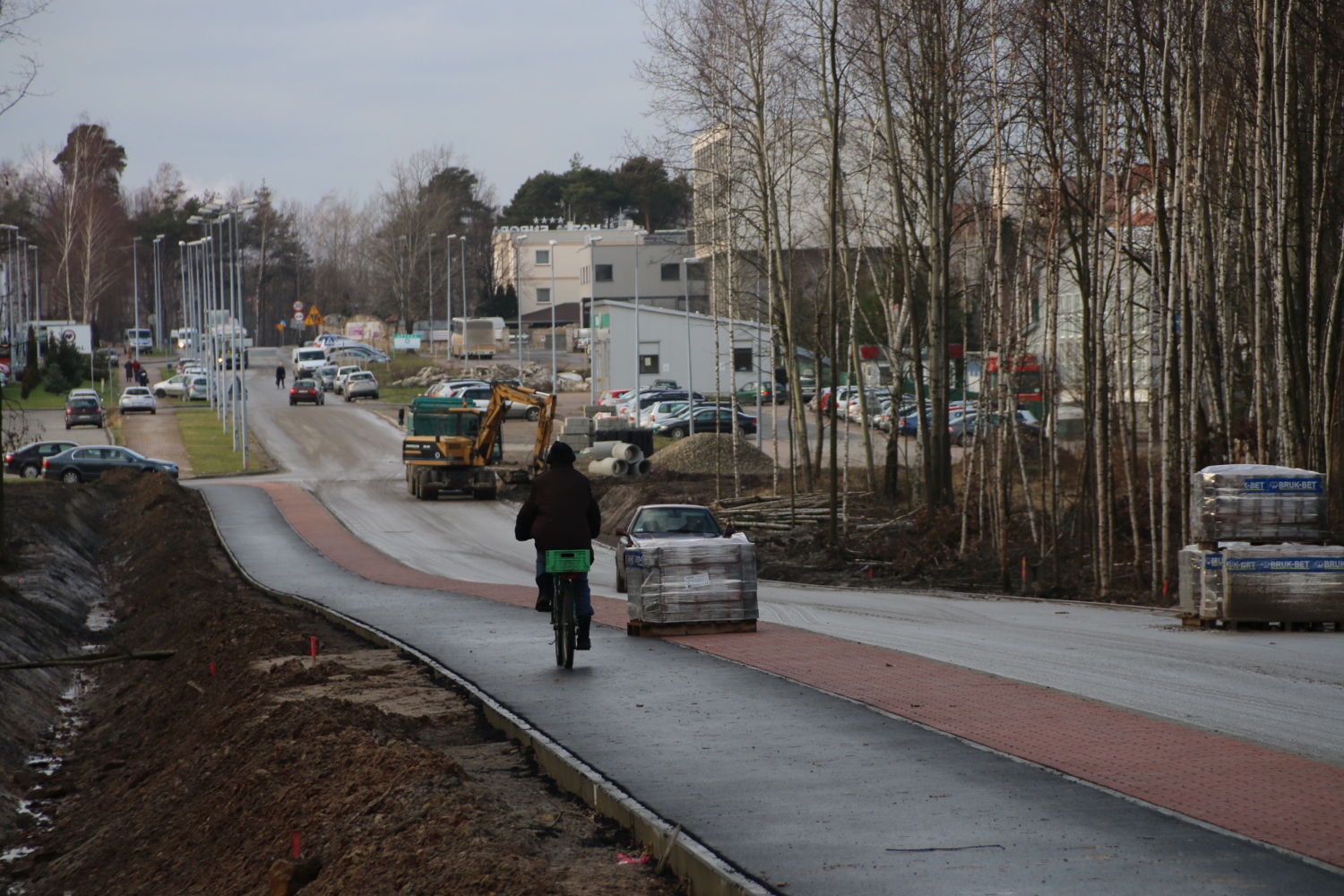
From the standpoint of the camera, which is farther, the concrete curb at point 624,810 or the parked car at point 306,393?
the parked car at point 306,393

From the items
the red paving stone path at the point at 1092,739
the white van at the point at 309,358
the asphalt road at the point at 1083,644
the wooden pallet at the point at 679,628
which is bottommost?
the asphalt road at the point at 1083,644

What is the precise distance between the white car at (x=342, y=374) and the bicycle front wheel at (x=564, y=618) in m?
68.2

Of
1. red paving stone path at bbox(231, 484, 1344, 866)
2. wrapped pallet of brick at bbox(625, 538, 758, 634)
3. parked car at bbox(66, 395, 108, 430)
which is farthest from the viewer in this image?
parked car at bbox(66, 395, 108, 430)

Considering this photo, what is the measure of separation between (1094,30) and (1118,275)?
3.89 metres

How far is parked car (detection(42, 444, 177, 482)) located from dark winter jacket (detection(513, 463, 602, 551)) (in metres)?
36.7

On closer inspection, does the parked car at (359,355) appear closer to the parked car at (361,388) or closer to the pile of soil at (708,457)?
the parked car at (361,388)

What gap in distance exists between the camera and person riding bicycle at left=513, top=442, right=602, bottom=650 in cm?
1014

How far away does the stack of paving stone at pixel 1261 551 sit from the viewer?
1431 centimetres

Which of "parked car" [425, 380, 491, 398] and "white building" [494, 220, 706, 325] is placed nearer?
"parked car" [425, 380, 491, 398]

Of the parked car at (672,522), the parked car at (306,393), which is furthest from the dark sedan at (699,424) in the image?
the parked car at (672,522)

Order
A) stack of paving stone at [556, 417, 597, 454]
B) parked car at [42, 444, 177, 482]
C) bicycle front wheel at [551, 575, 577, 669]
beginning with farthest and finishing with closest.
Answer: stack of paving stone at [556, 417, 597, 454] → parked car at [42, 444, 177, 482] → bicycle front wheel at [551, 575, 577, 669]

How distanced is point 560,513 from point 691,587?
3.16 metres

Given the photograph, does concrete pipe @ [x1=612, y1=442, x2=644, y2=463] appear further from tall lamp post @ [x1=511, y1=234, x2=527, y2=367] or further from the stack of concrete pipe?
tall lamp post @ [x1=511, y1=234, x2=527, y2=367]

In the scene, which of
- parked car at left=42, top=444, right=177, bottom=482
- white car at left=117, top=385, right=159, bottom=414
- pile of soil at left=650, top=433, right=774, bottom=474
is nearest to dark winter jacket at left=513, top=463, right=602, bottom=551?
pile of soil at left=650, top=433, right=774, bottom=474
